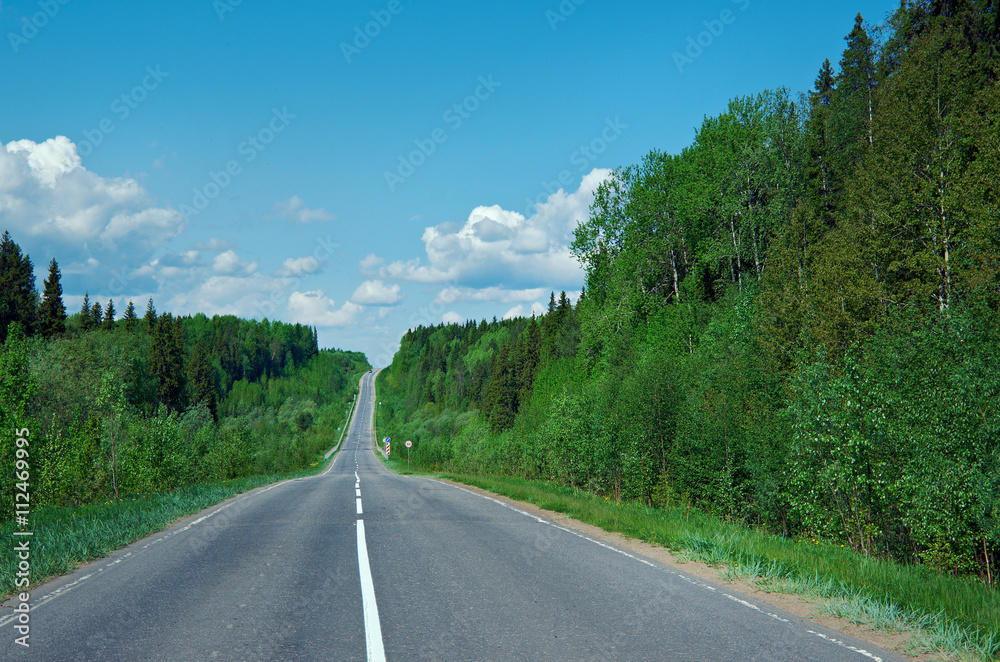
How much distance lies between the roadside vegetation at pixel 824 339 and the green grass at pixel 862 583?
6 centimetres

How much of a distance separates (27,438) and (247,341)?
190 meters

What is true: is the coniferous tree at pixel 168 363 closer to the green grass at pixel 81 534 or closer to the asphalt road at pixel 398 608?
the green grass at pixel 81 534

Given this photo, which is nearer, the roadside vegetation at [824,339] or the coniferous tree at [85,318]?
the roadside vegetation at [824,339]

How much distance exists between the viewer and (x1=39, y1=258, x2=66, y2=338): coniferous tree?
249ft

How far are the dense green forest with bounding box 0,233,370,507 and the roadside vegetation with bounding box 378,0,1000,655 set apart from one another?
1848cm

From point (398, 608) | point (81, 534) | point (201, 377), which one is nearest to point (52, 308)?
point (201, 377)

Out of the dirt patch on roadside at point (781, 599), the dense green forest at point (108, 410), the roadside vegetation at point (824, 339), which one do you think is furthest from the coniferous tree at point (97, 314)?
the dirt patch on roadside at point (781, 599)

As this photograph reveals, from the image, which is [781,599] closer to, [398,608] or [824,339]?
[398,608]

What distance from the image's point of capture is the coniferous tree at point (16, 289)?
71438 millimetres

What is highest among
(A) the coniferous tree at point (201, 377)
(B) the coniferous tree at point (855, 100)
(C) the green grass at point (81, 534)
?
(B) the coniferous tree at point (855, 100)

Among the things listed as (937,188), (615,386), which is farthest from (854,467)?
(615,386)

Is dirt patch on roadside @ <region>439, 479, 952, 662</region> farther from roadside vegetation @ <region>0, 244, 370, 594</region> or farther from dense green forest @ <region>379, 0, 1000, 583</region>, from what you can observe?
roadside vegetation @ <region>0, 244, 370, 594</region>

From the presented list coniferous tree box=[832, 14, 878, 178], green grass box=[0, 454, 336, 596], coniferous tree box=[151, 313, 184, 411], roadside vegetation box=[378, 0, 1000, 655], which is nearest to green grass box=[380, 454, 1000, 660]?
roadside vegetation box=[378, 0, 1000, 655]

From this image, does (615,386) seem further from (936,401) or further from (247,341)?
(247,341)
